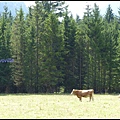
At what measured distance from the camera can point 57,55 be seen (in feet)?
126

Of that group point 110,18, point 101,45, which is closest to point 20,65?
point 101,45

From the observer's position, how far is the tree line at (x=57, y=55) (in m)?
38.5

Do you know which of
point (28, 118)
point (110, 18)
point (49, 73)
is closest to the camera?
point (28, 118)

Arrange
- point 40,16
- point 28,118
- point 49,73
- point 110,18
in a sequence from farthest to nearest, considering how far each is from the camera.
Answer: point 110,18
point 40,16
point 49,73
point 28,118

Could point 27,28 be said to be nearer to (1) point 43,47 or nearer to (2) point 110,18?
(1) point 43,47

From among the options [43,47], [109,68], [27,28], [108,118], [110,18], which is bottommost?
[108,118]

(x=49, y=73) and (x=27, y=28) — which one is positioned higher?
(x=27, y=28)

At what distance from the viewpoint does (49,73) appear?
3791 cm

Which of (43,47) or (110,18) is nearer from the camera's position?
(43,47)

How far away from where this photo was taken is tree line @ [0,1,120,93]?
38.5m

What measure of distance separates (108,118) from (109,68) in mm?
27962

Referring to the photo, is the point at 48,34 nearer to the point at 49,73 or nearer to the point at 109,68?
the point at 49,73

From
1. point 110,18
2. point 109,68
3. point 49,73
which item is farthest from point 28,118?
point 110,18

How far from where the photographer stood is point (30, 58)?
39031 millimetres
